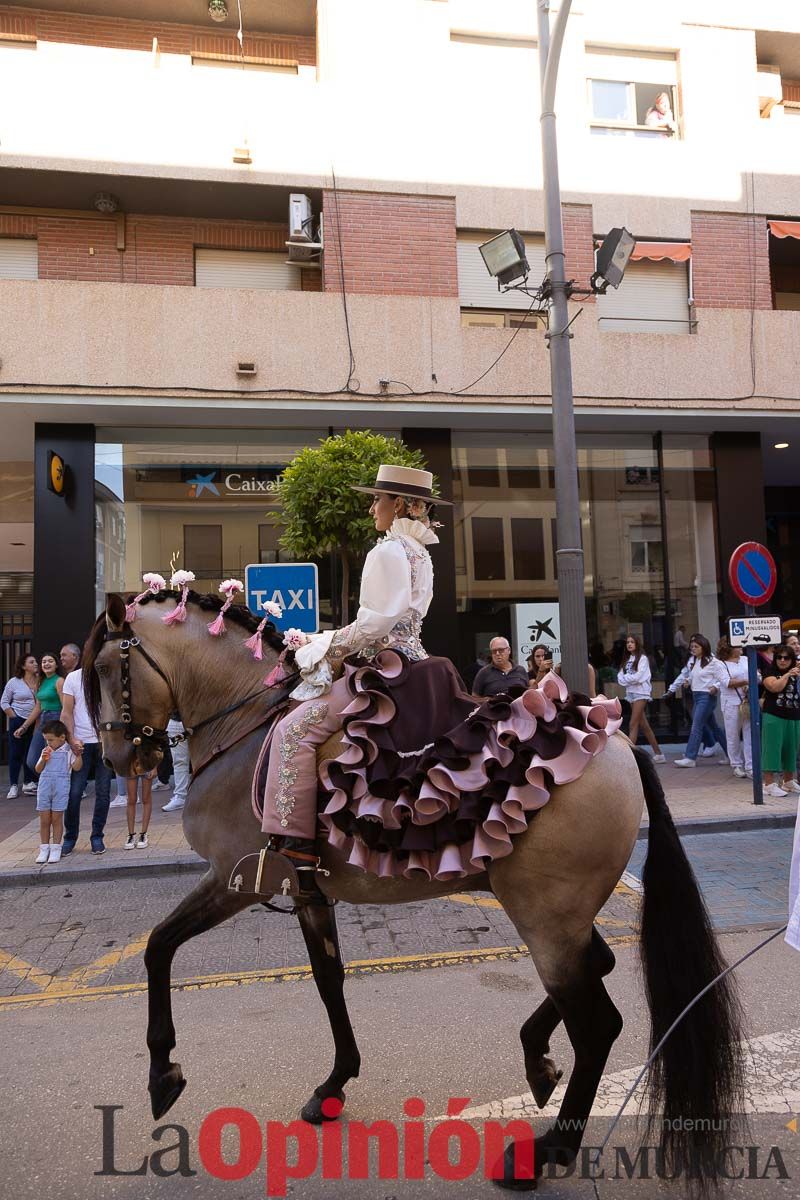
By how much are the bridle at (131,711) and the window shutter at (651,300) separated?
12218mm

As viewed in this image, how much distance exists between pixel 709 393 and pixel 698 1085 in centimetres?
1256

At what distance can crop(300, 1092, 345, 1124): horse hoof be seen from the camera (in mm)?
3064

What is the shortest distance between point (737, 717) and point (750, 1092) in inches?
338

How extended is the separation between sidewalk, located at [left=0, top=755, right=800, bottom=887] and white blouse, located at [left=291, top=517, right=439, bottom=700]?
4.79 m

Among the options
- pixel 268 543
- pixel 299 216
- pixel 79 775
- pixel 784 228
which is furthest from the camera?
pixel 784 228

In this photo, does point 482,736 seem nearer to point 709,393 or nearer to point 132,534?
point 132,534

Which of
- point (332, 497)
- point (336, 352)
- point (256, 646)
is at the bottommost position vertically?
point (256, 646)

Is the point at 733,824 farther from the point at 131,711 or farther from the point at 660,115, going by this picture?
the point at 660,115

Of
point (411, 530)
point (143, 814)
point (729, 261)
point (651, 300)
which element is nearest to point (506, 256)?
point (651, 300)

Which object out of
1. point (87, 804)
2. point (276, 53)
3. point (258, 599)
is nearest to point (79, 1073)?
point (258, 599)

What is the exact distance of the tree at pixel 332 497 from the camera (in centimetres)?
826

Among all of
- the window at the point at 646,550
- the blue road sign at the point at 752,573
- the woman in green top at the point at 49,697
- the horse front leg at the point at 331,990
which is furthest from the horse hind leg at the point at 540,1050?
the window at the point at 646,550

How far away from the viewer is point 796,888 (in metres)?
2.53

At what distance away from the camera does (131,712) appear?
3.38m
